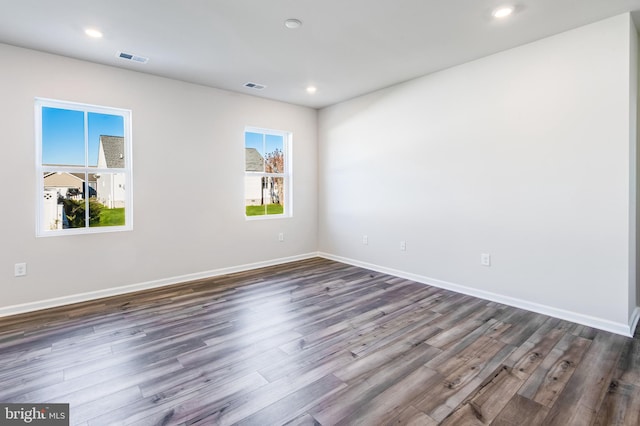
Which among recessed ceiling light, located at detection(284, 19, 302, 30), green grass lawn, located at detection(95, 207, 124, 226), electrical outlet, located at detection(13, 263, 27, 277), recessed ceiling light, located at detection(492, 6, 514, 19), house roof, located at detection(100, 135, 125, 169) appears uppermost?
recessed ceiling light, located at detection(284, 19, 302, 30)

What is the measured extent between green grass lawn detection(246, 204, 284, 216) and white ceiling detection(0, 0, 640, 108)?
1947mm

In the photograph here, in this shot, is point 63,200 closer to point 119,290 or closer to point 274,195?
point 119,290

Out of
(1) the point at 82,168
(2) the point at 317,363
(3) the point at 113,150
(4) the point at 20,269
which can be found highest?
(3) the point at 113,150

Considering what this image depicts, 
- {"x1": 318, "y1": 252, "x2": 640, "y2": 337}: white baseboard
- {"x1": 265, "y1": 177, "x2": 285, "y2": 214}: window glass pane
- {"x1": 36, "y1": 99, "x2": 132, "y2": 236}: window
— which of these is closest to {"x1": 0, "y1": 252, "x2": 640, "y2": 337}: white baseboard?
{"x1": 318, "y1": 252, "x2": 640, "y2": 337}: white baseboard

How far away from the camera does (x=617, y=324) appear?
2631 mm

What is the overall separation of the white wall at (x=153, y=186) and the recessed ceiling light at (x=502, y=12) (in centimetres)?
324

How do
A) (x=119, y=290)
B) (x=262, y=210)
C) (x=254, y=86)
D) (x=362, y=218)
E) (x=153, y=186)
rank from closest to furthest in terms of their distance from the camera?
(x=119, y=290)
(x=153, y=186)
(x=254, y=86)
(x=362, y=218)
(x=262, y=210)

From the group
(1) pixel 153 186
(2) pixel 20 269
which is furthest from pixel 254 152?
(2) pixel 20 269

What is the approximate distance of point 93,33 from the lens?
2818 millimetres

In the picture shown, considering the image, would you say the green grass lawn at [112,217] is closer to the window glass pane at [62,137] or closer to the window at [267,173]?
the window glass pane at [62,137]

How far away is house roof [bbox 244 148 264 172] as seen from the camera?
190 inches

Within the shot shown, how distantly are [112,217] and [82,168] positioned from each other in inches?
24.5

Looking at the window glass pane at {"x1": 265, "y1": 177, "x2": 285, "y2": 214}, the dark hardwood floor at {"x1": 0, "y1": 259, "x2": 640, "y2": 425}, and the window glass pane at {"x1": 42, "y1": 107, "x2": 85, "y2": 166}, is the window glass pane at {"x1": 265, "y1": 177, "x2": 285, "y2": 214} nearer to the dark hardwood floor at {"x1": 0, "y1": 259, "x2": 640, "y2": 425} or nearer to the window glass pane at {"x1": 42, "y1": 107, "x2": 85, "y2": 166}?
the dark hardwood floor at {"x1": 0, "y1": 259, "x2": 640, "y2": 425}

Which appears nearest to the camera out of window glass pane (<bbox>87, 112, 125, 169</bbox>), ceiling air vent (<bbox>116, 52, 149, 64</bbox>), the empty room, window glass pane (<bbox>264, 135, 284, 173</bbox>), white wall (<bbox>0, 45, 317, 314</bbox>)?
the empty room
